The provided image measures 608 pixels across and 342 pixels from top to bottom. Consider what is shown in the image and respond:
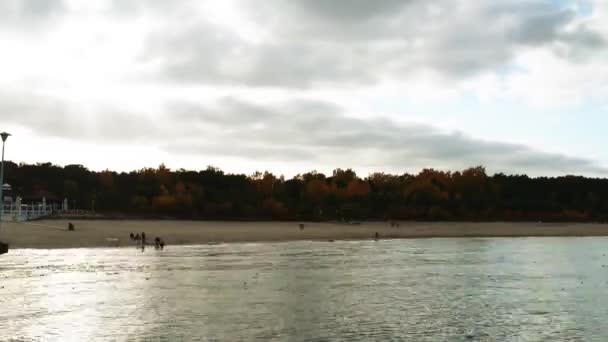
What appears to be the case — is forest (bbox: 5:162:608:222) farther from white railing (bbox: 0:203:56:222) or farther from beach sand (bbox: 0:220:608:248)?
beach sand (bbox: 0:220:608:248)

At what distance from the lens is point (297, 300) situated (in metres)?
26.4

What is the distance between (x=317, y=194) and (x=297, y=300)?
440ft

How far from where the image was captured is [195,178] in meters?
159

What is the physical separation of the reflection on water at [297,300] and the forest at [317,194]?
276ft

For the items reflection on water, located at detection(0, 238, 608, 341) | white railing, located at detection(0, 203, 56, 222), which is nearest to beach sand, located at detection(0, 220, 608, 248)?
white railing, located at detection(0, 203, 56, 222)

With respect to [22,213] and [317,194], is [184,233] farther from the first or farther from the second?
[317,194]

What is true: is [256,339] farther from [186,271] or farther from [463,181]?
[463,181]

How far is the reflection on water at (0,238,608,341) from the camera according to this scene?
64.6ft

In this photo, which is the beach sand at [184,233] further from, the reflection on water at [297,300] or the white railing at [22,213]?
the reflection on water at [297,300]

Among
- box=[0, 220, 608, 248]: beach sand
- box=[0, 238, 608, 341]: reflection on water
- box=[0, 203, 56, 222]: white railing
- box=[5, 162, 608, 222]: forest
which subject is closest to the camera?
box=[0, 238, 608, 341]: reflection on water

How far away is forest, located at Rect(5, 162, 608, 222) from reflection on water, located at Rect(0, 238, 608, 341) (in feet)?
276

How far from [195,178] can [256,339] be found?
469 ft

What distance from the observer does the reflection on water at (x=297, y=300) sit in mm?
19688

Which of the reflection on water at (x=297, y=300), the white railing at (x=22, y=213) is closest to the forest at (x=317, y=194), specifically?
the white railing at (x=22, y=213)
